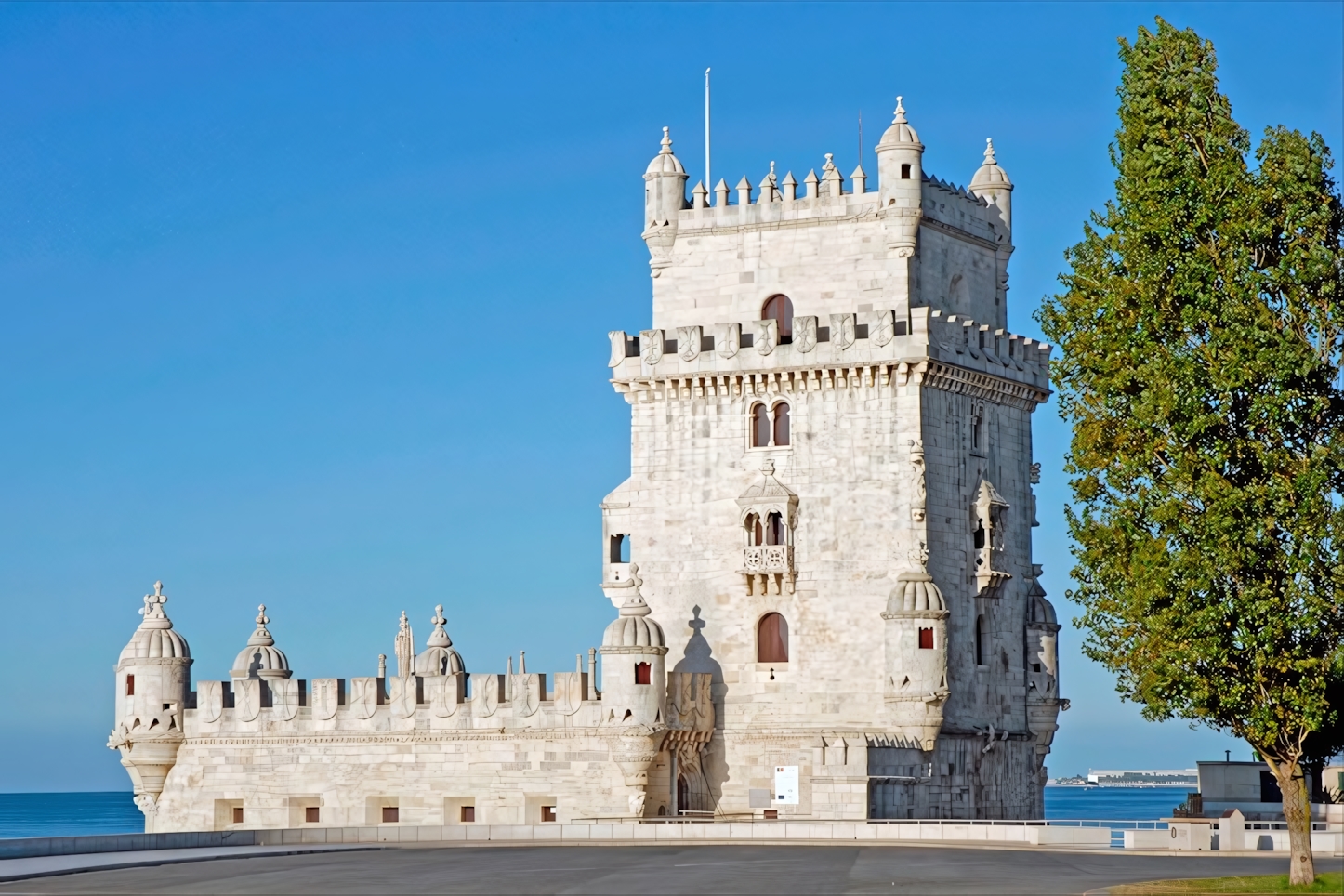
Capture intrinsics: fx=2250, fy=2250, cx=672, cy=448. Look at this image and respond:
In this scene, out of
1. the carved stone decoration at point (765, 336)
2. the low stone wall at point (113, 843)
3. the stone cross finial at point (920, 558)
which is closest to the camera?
the low stone wall at point (113, 843)

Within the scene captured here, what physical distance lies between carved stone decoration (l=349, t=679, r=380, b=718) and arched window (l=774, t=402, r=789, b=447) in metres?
13.8

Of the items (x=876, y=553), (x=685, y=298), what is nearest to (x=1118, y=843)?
(x=876, y=553)

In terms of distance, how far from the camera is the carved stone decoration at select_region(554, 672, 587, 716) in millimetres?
63375

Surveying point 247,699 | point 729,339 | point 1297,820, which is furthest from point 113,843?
point 1297,820

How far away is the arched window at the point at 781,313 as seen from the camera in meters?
66.5

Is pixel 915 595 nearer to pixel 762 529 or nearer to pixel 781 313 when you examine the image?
pixel 762 529

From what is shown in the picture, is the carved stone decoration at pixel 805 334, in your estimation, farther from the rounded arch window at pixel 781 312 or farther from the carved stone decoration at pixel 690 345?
the carved stone decoration at pixel 690 345

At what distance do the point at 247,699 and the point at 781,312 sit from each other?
65.0ft

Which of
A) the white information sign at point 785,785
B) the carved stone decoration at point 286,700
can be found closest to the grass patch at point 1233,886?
the white information sign at point 785,785

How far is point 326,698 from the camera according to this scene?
66875 millimetres

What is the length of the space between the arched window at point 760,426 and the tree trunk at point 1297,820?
80.7 feet

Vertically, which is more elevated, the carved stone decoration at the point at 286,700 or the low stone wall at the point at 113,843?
the carved stone decoration at the point at 286,700

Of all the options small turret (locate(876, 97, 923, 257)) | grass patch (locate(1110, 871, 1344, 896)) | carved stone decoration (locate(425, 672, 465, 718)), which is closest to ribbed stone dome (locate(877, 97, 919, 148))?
small turret (locate(876, 97, 923, 257))

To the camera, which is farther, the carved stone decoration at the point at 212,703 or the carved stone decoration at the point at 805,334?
the carved stone decoration at the point at 212,703
